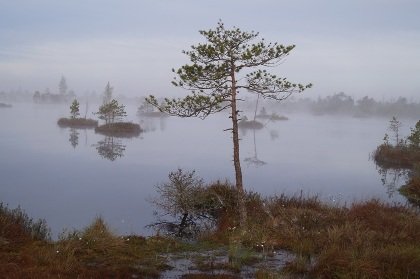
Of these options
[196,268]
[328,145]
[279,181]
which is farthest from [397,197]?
[328,145]

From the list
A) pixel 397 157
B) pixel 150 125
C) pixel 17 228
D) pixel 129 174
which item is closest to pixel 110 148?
pixel 129 174

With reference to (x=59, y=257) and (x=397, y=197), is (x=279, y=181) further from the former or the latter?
(x=59, y=257)

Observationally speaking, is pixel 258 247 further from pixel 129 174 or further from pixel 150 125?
pixel 150 125

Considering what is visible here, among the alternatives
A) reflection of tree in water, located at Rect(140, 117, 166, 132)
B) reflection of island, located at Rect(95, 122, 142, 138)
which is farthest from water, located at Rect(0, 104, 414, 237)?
reflection of tree in water, located at Rect(140, 117, 166, 132)

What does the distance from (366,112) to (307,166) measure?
580 ft

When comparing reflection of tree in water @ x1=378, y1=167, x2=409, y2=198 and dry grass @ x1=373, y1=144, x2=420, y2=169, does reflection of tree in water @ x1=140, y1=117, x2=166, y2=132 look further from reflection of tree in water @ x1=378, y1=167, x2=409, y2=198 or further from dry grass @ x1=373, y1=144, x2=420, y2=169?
reflection of tree in water @ x1=378, y1=167, x2=409, y2=198

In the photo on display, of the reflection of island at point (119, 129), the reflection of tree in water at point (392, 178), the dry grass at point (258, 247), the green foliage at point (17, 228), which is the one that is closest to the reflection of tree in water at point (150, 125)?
the reflection of island at point (119, 129)

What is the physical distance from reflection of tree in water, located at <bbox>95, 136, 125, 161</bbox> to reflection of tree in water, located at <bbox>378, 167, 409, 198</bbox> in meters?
23.0

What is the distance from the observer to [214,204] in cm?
1912

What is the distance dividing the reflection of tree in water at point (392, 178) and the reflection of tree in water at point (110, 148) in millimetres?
23014

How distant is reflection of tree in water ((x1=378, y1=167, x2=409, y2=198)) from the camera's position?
92.3 ft

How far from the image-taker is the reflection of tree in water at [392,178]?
2815cm

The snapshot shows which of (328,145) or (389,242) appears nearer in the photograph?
(389,242)

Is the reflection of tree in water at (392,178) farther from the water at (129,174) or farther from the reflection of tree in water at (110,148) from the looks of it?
the reflection of tree in water at (110,148)
